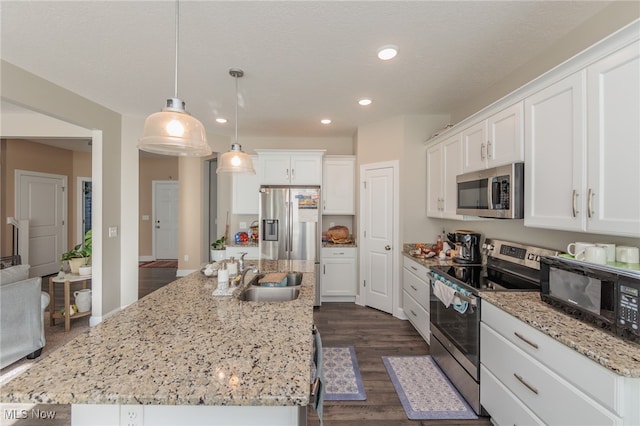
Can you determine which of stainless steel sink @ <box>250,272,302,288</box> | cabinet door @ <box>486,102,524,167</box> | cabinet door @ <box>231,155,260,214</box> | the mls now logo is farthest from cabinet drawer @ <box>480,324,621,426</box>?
cabinet door @ <box>231,155,260,214</box>

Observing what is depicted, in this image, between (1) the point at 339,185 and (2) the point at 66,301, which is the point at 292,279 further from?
(2) the point at 66,301

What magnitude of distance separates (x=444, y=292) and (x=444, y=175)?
143 centimetres

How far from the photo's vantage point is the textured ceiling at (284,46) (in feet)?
5.57

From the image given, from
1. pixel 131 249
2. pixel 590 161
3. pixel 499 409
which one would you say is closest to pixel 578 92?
pixel 590 161

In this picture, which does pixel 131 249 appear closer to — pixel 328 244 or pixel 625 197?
pixel 328 244

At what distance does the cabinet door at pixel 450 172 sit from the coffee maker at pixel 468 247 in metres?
0.22

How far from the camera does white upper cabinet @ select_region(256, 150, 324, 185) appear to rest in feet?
13.5

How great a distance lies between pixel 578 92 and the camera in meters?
1.51

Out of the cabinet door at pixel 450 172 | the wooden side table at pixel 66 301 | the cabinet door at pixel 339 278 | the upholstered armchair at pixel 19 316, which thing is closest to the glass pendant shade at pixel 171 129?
the upholstered armchair at pixel 19 316

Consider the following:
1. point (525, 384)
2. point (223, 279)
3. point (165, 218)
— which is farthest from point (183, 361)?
point (165, 218)

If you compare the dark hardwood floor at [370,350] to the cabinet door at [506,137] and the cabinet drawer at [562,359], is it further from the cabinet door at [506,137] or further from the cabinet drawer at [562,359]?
the cabinet door at [506,137]

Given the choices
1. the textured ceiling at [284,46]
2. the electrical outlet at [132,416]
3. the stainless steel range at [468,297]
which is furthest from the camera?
the stainless steel range at [468,297]

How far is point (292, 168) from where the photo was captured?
13.5ft

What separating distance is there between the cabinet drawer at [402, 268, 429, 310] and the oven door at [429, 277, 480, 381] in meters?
0.24
